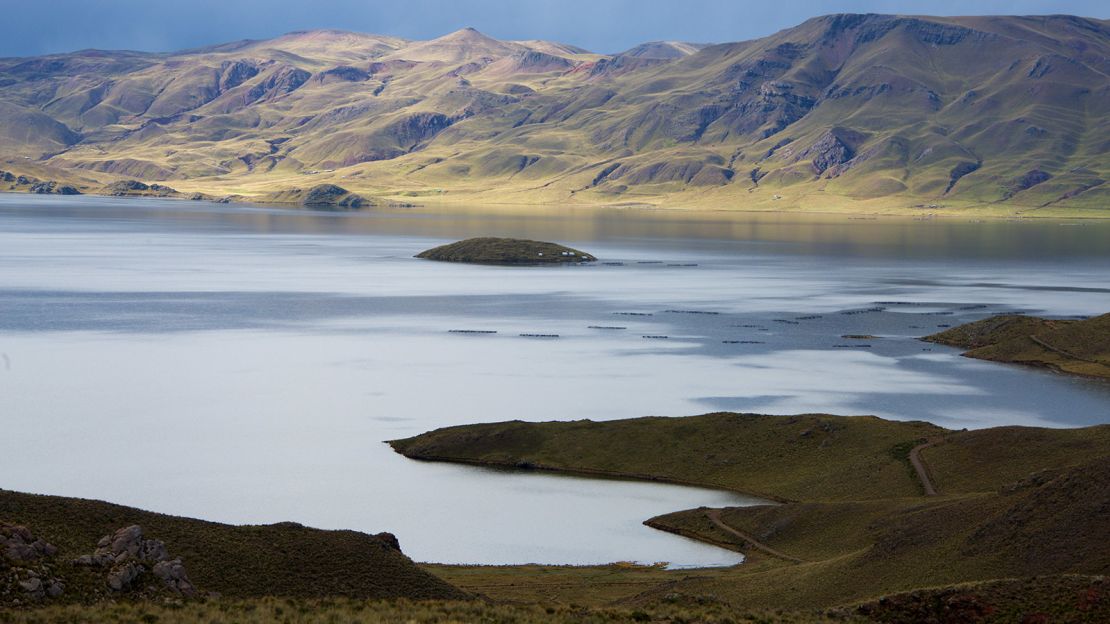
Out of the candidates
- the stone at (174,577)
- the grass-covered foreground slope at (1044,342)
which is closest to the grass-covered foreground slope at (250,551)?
the stone at (174,577)

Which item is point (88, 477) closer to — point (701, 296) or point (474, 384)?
point (474, 384)

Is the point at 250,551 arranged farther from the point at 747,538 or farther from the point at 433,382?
the point at 433,382

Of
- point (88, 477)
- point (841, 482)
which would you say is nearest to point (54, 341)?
point (88, 477)

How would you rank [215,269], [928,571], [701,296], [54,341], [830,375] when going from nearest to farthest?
[928,571]
[830,375]
[54,341]
[701,296]
[215,269]

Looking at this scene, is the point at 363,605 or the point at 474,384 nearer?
the point at 363,605

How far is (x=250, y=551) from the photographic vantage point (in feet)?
135

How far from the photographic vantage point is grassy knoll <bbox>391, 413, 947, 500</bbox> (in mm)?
68312

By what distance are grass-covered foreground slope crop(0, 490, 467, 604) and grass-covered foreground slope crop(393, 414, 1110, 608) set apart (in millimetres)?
9186

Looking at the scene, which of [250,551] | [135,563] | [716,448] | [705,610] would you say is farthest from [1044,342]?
[135,563]

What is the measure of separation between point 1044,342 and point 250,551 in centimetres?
9325

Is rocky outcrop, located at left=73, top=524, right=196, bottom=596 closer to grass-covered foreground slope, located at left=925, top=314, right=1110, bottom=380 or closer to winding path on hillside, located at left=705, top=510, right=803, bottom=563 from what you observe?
winding path on hillside, located at left=705, top=510, right=803, bottom=563

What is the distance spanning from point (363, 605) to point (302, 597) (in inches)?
107

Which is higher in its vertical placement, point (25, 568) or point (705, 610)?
point (25, 568)

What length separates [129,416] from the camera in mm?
83750
